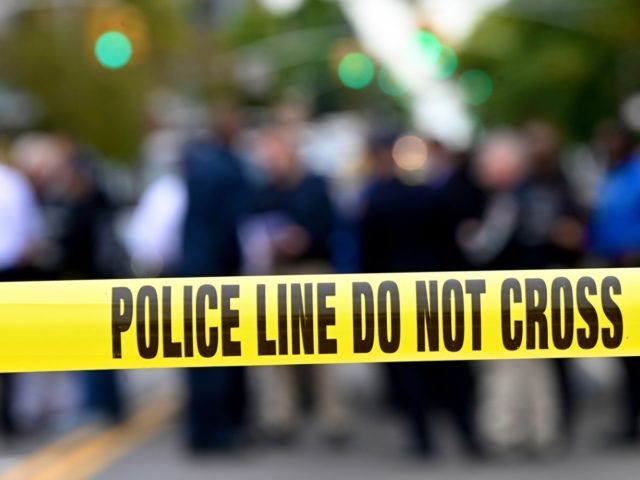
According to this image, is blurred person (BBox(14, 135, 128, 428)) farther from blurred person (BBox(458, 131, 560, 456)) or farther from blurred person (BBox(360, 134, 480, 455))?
blurred person (BBox(458, 131, 560, 456))

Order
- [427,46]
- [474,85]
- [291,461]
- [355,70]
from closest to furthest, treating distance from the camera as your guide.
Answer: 1. [291,461]
2. [427,46]
3. [355,70]
4. [474,85]

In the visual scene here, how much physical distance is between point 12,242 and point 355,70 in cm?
2158

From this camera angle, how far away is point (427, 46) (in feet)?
73.3

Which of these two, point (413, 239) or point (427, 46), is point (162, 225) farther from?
point (427, 46)

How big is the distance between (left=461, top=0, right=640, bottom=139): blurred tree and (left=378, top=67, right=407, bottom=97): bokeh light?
21.4 feet

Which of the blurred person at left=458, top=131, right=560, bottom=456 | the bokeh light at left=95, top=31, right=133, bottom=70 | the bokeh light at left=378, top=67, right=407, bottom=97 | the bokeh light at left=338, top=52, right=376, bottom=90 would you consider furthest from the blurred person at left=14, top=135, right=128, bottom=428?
the bokeh light at left=378, top=67, right=407, bottom=97

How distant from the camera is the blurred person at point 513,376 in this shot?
9.25 meters

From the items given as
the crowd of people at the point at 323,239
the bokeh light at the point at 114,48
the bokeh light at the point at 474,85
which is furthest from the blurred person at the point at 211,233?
the bokeh light at the point at 474,85

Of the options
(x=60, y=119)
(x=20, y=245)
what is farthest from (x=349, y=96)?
(x=20, y=245)

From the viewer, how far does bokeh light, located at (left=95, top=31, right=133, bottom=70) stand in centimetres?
1917

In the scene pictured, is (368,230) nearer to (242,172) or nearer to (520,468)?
(242,172)

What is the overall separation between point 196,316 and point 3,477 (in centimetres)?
553

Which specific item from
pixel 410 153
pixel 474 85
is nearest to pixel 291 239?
pixel 410 153

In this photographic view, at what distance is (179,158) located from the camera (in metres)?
10.1
